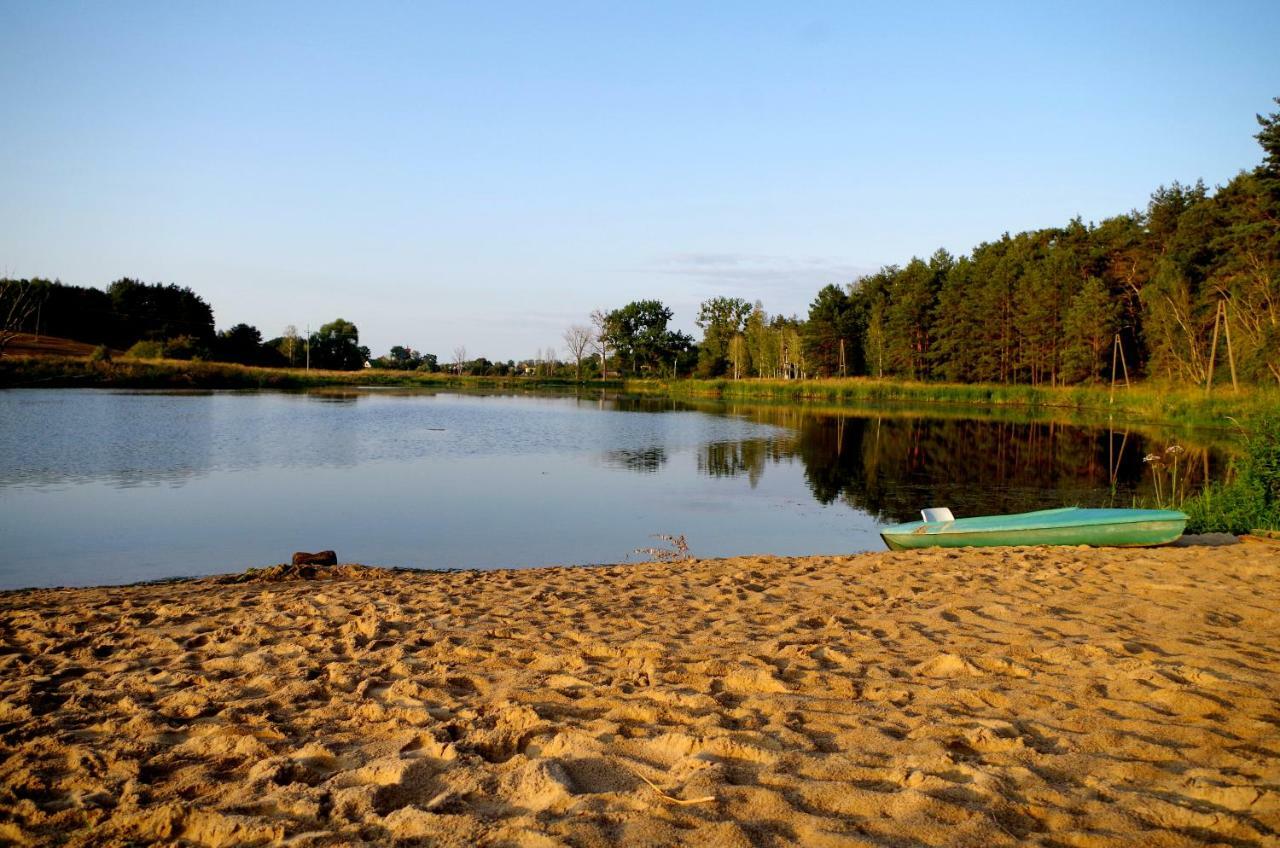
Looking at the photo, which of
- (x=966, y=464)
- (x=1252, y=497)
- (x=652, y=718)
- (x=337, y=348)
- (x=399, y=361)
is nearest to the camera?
(x=652, y=718)

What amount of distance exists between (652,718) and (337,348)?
350 feet

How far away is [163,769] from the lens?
329cm

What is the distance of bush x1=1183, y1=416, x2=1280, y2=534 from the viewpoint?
10367 millimetres

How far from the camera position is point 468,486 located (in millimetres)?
16844

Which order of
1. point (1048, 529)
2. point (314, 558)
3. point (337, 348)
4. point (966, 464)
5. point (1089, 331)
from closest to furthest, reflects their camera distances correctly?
point (314, 558) → point (1048, 529) → point (966, 464) → point (1089, 331) → point (337, 348)

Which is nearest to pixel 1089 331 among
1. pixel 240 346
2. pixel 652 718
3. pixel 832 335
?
pixel 832 335

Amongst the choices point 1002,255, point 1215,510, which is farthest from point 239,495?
point 1002,255

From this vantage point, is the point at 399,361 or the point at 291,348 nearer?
the point at 291,348

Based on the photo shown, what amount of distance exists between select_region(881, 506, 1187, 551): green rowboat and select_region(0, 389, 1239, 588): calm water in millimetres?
1605

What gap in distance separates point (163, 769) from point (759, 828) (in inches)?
101

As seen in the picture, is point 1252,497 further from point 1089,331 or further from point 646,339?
point 646,339

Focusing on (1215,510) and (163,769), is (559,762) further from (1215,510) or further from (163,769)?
(1215,510)

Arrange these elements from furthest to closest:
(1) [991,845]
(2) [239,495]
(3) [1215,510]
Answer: (2) [239,495] < (3) [1215,510] < (1) [991,845]

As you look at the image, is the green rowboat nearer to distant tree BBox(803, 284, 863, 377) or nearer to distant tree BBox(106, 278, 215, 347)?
distant tree BBox(803, 284, 863, 377)
